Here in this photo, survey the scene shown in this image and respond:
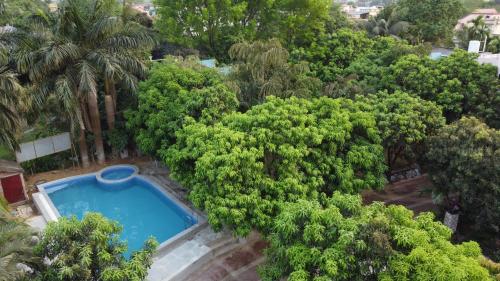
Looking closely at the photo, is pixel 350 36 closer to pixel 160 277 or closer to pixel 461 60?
pixel 461 60

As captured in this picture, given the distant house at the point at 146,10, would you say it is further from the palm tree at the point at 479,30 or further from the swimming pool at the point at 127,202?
the palm tree at the point at 479,30

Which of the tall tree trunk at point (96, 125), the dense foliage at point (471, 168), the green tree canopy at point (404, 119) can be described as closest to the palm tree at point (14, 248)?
the tall tree trunk at point (96, 125)

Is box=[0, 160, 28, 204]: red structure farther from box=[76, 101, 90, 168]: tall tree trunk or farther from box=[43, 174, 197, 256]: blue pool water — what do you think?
box=[76, 101, 90, 168]: tall tree trunk

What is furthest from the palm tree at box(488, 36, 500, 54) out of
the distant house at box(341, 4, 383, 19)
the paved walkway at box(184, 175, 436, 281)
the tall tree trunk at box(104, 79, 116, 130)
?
the tall tree trunk at box(104, 79, 116, 130)

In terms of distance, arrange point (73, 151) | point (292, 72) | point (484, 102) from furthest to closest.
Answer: point (73, 151) < point (292, 72) < point (484, 102)

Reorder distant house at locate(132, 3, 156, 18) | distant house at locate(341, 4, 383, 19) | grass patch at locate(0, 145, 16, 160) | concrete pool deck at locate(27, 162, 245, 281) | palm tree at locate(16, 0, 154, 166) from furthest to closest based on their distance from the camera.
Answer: distant house at locate(341, 4, 383, 19) → distant house at locate(132, 3, 156, 18) → grass patch at locate(0, 145, 16, 160) → palm tree at locate(16, 0, 154, 166) → concrete pool deck at locate(27, 162, 245, 281)

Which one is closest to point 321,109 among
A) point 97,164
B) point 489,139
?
point 489,139
